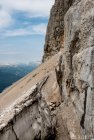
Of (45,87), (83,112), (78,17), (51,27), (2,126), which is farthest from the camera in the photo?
(51,27)

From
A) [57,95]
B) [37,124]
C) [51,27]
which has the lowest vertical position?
[37,124]

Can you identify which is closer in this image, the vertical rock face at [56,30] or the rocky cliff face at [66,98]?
the rocky cliff face at [66,98]

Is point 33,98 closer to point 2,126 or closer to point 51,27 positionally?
point 2,126

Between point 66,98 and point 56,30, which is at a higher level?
point 56,30

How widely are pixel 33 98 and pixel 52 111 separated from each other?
192cm

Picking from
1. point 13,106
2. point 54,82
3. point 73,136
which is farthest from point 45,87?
point 73,136

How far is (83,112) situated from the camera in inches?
848

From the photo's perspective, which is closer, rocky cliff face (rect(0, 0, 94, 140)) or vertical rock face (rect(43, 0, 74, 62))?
rocky cliff face (rect(0, 0, 94, 140))

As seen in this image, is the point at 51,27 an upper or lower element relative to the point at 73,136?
upper

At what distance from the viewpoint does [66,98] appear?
25.5 m

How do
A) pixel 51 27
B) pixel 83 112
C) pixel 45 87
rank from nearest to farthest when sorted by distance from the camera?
pixel 83 112 → pixel 45 87 → pixel 51 27

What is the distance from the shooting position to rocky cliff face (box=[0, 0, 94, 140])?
69.4ft

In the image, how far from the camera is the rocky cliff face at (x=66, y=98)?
2115 centimetres

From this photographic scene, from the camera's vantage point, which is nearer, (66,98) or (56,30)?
(66,98)
